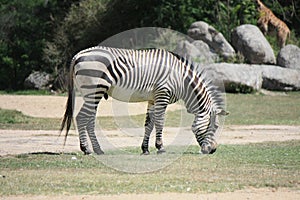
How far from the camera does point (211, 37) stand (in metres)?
29.0

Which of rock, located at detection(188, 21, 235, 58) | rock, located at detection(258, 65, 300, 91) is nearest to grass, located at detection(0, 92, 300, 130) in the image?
rock, located at detection(258, 65, 300, 91)

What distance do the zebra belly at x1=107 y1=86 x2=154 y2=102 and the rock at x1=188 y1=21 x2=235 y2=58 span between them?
1614 centimetres

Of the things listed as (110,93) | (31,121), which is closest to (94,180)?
(110,93)

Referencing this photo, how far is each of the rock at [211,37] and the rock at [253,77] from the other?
1.98 meters

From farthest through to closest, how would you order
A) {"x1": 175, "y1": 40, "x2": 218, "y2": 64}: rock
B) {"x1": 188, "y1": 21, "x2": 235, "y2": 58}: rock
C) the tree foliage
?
the tree foliage, {"x1": 188, "y1": 21, "x2": 235, "y2": 58}: rock, {"x1": 175, "y1": 40, "x2": 218, "y2": 64}: rock

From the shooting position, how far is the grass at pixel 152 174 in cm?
888

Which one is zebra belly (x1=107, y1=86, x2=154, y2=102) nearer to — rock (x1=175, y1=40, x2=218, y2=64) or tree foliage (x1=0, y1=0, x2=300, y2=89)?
rock (x1=175, y1=40, x2=218, y2=64)

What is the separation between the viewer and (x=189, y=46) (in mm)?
26750

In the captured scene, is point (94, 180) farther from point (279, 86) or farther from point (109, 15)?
point (109, 15)

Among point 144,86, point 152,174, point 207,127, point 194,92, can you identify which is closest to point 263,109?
point 207,127

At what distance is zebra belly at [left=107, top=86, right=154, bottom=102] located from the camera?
12.5 metres

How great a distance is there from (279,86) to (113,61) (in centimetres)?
1565

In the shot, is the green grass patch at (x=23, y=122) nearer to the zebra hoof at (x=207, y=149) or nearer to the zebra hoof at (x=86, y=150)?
the zebra hoof at (x=86, y=150)

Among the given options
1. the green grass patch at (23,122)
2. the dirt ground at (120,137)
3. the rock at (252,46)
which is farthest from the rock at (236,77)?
the green grass patch at (23,122)
